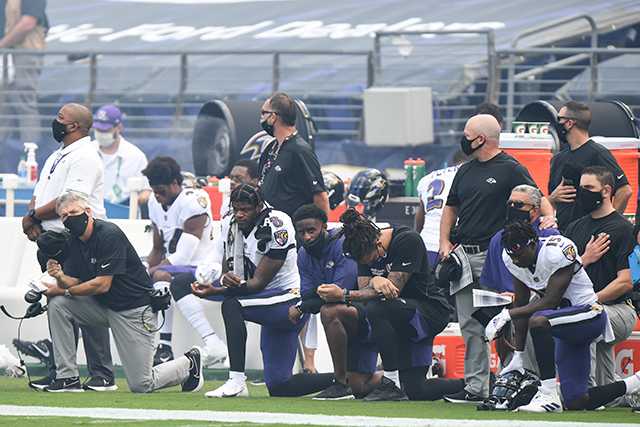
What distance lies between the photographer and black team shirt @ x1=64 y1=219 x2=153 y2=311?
11883 mm

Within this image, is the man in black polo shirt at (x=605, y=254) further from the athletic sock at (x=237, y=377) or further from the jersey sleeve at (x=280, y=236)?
the athletic sock at (x=237, y=377)

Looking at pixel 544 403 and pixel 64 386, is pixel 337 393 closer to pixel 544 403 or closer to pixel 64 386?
pixel 544 403

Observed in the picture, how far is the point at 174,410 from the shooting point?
415 inches

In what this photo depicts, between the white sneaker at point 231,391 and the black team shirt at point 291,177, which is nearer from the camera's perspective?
the white sneaker at point 231,391

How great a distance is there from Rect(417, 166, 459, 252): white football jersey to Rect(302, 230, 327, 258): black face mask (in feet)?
3.63

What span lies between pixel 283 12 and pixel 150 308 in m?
14.1

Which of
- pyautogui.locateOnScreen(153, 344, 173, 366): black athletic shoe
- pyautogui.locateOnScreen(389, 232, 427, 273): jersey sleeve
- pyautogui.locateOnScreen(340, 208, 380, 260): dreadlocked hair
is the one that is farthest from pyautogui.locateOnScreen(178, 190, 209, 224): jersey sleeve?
pyautogui.locateOnScreen(389, 232, 427, 273): jersey sleeve

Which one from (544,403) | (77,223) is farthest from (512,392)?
(77,223)

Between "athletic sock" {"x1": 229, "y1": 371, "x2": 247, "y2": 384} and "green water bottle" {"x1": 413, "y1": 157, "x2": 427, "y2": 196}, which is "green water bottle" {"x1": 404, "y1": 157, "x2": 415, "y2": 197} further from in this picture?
"athletic sock" {"x1": 229, "y1": 371, "x2": 247, "y2": 384}

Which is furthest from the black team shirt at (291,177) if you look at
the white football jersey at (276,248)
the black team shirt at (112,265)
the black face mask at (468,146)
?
the black face mask at (468,146)

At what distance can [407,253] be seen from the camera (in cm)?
1133

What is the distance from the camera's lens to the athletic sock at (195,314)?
45.1ft

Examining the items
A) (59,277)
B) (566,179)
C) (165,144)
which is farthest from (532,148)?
(165,144)

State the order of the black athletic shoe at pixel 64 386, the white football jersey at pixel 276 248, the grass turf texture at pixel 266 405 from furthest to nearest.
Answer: the black athletic shoe at pixel 64 386 < the white football jersey at pixel 276 248 < the grass turf texture at pixel 266 405
